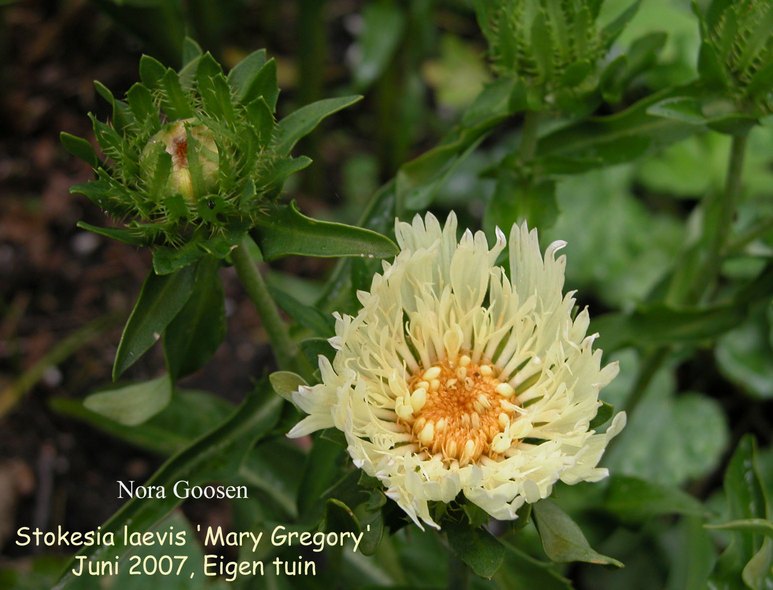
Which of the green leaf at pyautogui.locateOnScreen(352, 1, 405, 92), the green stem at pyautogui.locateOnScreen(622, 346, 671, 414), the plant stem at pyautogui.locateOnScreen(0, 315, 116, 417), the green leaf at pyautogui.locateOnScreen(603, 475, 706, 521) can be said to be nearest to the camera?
the green leaf at pyautogui.locateOnScreen(603, 475, 706, 521)

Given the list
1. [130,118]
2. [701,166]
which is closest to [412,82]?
[701,166]

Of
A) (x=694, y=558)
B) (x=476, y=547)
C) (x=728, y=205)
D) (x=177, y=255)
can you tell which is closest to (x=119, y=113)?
(x=177, y=255)

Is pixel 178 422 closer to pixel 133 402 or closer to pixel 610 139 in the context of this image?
pixel 133 402

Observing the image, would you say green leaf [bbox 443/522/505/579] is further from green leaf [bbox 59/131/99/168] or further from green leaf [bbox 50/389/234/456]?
green leaf [bbox 50/389/234/456]

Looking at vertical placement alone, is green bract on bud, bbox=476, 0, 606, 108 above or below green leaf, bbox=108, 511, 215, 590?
above

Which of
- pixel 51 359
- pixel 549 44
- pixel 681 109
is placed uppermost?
pixel 549 44

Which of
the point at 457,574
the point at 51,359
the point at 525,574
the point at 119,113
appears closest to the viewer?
the point at 119,113

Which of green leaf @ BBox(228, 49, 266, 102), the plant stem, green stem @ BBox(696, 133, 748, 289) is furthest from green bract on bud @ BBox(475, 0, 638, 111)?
the plant stem

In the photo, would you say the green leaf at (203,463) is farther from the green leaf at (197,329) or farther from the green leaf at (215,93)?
the green leaf at (215,93)
